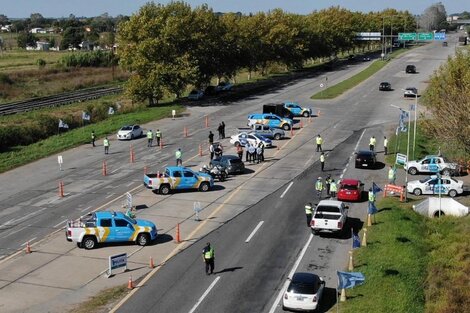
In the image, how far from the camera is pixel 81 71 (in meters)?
133

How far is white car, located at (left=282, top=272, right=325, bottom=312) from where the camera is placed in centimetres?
2159

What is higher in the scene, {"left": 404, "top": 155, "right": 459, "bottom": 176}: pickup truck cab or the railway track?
the railway track

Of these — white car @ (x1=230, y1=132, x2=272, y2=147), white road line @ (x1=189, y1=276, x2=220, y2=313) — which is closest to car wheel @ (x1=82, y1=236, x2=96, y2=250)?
white road line @ (x1=189, y1=276, x2=220, y2=313)

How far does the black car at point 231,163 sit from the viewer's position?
43031mm

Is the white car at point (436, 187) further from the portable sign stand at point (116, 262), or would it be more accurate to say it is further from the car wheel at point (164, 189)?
the portable sign stand at point (116, 262)

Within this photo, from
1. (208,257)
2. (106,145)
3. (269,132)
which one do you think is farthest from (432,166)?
(106,145)

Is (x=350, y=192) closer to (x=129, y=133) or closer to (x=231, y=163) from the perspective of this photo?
(x=231, y=163)

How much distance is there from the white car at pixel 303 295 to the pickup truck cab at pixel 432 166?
22793mm

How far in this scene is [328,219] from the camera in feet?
97.8

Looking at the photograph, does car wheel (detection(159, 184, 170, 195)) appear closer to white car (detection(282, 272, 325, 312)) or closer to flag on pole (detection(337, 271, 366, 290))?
white car (detection(282, 272, 325, 312))

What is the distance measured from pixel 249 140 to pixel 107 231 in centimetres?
2389

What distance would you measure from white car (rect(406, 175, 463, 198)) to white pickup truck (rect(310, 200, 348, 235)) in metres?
10.0

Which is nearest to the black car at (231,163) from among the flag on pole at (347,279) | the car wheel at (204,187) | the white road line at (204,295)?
the car wheel at (204,187)

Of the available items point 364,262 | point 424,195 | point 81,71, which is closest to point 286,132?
point 424,195
